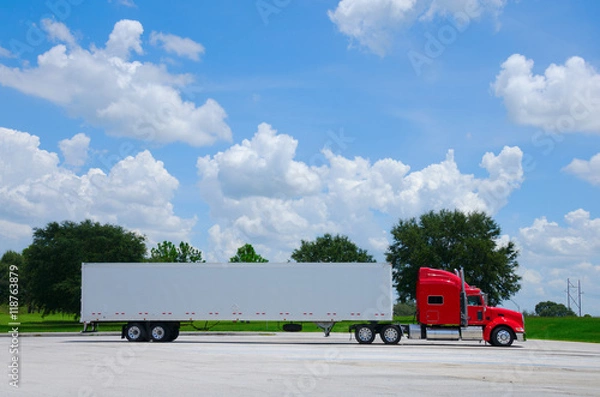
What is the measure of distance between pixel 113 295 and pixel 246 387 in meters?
21.3

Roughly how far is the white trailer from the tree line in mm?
27896

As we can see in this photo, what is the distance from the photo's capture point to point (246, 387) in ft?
47.1

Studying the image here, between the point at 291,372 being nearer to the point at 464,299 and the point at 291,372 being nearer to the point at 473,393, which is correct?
the point at 473,393

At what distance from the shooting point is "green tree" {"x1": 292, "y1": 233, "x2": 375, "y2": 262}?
99812 millimetres

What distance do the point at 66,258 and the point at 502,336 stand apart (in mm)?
44847

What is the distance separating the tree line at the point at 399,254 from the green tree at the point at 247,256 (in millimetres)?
45848

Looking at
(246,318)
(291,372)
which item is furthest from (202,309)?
(291,372)

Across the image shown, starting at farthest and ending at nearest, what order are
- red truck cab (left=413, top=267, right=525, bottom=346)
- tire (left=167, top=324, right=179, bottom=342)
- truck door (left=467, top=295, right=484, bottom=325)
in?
tire (left=167, top=324, right=179, bottom=342) < truck door (left=467, top=295, right=484, bottom=325) < red truck cab (left=413, top=267, right=525, bottom=346)

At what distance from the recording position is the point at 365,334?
104 ft

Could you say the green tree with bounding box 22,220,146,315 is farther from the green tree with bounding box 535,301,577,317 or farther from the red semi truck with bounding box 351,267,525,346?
the green tree with bounding box 535,301,577,317
